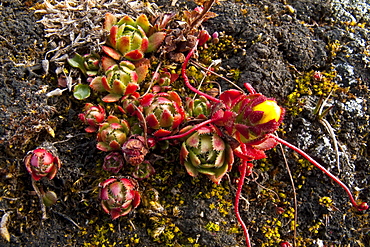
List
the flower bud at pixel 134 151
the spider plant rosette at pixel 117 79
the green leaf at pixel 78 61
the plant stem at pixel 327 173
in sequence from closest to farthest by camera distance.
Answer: the flower bud at pixel 134 151 < the plant stem at pixel 327 173 < the spider plant rosette at pixel 117 79 < the green leaf at pixel 78 61

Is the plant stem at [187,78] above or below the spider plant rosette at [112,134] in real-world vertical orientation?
above

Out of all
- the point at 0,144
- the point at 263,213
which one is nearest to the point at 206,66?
the point at 263,213

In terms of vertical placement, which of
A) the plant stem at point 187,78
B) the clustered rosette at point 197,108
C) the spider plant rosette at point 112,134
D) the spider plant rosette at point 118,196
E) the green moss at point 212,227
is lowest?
the green moss at point 212,227

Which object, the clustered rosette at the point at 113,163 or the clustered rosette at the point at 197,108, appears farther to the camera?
the clustered rosette at the point at 197,108

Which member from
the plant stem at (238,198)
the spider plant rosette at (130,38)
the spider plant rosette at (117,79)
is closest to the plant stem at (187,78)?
the spider plant rosette at (130,38)

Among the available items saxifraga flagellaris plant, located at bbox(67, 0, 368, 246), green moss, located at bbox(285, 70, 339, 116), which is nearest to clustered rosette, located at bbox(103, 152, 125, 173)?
saxifraga flagellaris plant, located at bbox(67, 0, 368, 246)

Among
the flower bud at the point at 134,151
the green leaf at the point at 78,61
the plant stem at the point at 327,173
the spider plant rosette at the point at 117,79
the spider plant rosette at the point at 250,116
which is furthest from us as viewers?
the green leaf at the point at 78,61

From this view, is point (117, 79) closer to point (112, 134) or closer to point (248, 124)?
point (112, 134)

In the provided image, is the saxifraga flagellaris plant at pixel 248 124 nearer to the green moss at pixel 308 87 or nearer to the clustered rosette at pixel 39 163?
the green moss at pixel 308 87
